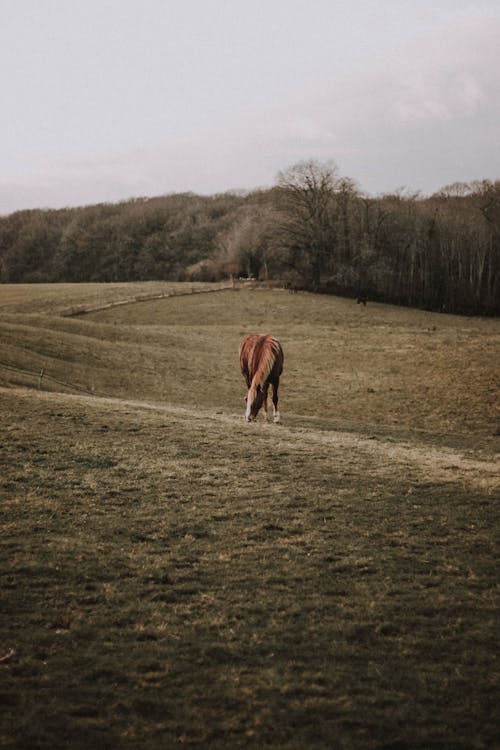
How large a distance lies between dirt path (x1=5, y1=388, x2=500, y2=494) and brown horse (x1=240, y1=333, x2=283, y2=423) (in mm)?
638

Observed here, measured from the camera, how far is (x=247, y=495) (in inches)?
351

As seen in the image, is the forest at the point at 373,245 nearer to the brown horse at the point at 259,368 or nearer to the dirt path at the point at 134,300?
the dirt path at the point at 134,300

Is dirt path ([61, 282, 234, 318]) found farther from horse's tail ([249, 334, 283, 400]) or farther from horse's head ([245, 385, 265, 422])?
horse's head ([245, 385, 265, 422])

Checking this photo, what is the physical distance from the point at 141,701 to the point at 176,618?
116 cm

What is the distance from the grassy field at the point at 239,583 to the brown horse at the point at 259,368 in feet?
2.55

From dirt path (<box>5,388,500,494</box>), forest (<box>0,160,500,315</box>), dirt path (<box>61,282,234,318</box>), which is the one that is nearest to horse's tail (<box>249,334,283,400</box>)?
dirt path (<box>5,388,500,494</box>)

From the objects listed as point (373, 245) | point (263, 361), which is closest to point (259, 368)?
point (263, 361)

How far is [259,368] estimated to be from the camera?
15.2m

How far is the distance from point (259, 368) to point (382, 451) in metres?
4.33

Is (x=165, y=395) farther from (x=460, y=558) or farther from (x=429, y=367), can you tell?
(x=460, y=558)

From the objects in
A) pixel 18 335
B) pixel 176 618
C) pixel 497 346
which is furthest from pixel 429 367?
pixel 176 618

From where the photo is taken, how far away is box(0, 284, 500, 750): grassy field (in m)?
3.96

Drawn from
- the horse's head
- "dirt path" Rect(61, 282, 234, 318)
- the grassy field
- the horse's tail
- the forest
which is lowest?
the grassy field

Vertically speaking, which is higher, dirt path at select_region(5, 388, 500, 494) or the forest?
the forest
